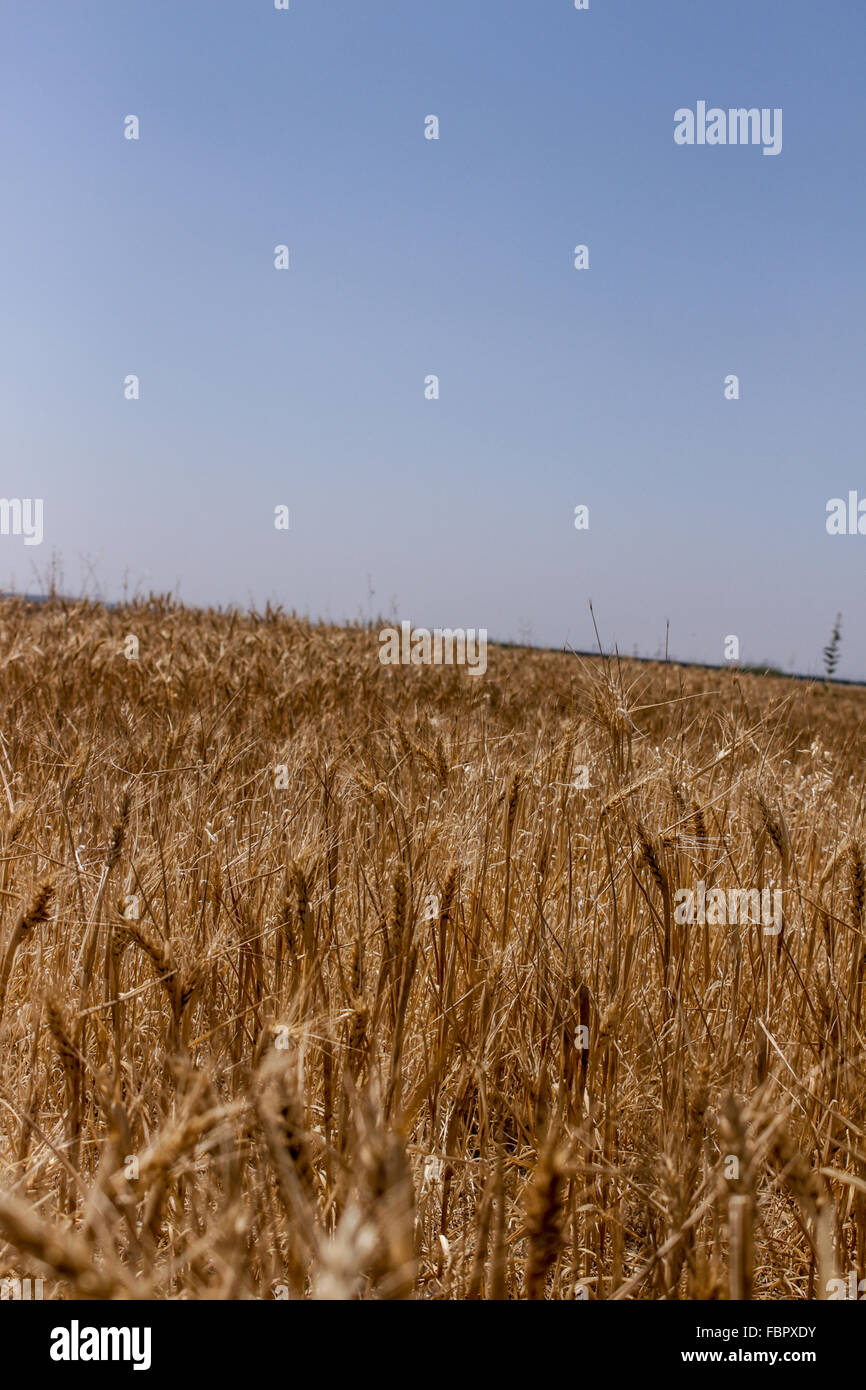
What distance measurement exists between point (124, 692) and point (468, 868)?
3.33 m

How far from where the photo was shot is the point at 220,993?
1966mm

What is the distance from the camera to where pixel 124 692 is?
5.02 meters

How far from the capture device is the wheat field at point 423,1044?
88 cm

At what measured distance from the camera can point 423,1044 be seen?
6.04ft

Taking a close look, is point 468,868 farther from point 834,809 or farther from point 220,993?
point 834,809

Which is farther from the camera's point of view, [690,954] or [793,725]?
[793,725]

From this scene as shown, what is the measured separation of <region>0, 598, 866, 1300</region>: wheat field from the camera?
2.89 feet

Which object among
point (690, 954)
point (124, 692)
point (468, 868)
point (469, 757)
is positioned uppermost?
point (124, 692)
